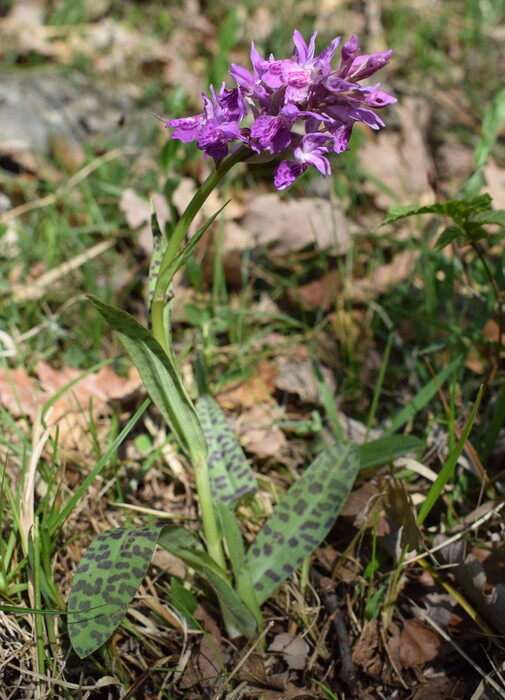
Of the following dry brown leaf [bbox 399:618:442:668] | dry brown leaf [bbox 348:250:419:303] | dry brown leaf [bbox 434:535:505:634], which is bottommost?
dry brown leaf [bbox 399:618:442:668]

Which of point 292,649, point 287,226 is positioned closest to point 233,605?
point 292,649

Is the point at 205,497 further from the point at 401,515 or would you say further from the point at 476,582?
the point at 476,582

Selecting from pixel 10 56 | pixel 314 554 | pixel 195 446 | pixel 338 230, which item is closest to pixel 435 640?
pixel 314 554

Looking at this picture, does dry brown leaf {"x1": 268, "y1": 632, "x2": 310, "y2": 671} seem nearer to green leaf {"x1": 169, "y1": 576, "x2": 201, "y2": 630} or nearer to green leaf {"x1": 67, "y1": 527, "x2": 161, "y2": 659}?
green leaf {"x1": 169, "y1": 576, "x2": 201, "y2": 630}

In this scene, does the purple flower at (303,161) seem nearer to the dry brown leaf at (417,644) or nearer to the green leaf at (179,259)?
the green leaf at (179,259)

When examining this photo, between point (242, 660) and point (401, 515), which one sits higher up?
point (401, 515)

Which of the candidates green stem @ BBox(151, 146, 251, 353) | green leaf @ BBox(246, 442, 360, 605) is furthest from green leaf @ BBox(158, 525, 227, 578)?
green stem @ BBox(151, 146, 251, 353)

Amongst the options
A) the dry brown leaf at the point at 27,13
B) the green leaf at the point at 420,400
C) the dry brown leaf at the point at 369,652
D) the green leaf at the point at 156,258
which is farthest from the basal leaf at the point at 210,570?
the dry brown leaf at the point at 27,13
